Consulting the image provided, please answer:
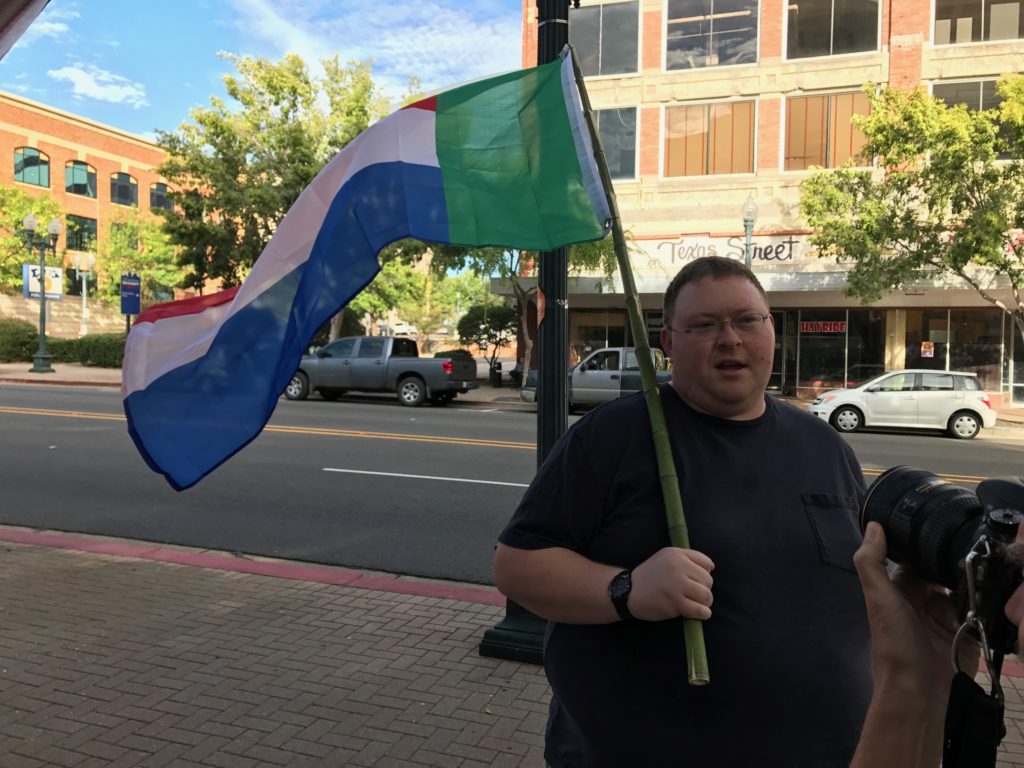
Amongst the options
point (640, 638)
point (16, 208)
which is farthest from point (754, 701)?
point (16, 208)

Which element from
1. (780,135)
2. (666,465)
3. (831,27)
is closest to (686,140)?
(780,135)

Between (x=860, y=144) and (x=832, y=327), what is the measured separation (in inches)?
205

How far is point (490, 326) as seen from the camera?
31.3m

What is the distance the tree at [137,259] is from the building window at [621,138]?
34.5 metres

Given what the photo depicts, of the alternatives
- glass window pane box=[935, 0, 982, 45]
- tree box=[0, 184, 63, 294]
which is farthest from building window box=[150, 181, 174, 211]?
glass window pane box=[935, 0, 982, 45]

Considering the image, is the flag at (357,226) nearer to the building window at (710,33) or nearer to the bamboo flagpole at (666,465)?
the bamboo flagpole at (666,465)

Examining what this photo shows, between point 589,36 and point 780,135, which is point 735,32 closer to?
point 780,135

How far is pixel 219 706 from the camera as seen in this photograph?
3.86 meters

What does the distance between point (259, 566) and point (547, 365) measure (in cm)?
325

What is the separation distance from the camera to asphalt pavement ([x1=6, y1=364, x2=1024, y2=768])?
137 inches

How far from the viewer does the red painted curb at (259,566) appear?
5630 millimetres

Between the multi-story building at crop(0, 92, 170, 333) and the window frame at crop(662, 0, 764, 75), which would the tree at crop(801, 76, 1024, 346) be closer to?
the window frame at crop(662, 0, 764, 75)

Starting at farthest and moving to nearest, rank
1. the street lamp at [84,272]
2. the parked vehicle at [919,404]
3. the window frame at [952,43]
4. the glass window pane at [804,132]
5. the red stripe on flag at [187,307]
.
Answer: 1. the street lamp at [84,272]
2. the glass window pane at [804,132]
3. the window frame at [952,43]
4. the parked vehicle at [919,404]
5. the red stripe on flag at [187,307]

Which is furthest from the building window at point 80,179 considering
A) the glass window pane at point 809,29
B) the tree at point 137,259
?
the glass window pane at point 809,29
